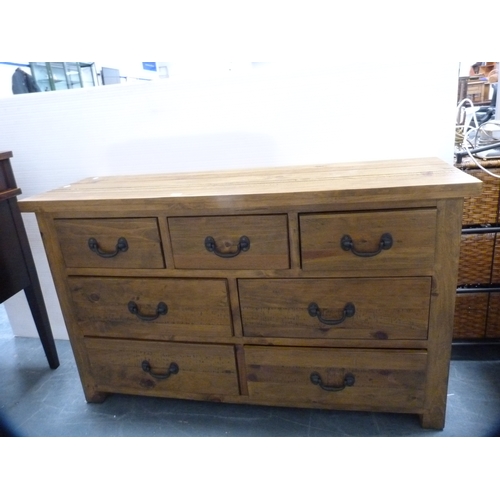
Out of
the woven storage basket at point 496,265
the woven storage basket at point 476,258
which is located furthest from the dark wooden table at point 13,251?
the woven storage basket at point 496,265

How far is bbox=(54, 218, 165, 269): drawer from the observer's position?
94 centimetres

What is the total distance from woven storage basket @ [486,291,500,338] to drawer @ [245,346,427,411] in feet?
1.48

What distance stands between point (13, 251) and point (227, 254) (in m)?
0.76

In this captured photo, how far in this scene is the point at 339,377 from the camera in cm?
98

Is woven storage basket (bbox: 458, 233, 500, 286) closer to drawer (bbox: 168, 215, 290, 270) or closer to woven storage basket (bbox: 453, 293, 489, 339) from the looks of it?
woven storage basket (bbox: 453, 293, 489, 339)

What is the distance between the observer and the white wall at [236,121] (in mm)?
1106

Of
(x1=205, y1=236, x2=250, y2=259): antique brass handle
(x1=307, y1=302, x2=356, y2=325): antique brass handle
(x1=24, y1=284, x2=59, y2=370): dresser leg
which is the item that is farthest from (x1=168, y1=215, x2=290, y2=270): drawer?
(x1=24, y1=284, x2=59, y2=370): dresser leg

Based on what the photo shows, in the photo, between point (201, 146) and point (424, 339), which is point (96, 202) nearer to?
point (201, 146)

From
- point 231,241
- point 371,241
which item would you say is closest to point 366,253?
point 371,241

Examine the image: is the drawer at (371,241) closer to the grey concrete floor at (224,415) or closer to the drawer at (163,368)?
the drawer at (163,368)

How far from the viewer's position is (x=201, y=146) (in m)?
1.25

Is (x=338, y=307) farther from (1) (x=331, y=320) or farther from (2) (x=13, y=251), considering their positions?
(2) (x=13, y=251)

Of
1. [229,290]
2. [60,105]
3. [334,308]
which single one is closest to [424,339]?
[334,308]
